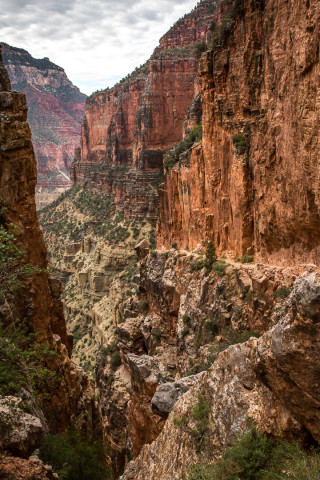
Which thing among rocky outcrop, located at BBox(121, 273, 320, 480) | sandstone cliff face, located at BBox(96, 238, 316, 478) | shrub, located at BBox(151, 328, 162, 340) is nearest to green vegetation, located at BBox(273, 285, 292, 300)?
sandstone cliff face, located at BBox(96, 238, 316, 478)

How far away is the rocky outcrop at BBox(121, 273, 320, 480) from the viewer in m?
6.45

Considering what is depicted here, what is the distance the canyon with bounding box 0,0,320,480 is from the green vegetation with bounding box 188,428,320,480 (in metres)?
0.05

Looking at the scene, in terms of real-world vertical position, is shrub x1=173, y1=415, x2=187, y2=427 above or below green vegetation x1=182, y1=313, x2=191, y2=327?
above

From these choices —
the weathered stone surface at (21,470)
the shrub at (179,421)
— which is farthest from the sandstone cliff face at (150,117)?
the weathered stone surface at (21,470)

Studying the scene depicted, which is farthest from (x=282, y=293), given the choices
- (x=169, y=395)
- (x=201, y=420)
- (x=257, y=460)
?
(x=257, y=460)

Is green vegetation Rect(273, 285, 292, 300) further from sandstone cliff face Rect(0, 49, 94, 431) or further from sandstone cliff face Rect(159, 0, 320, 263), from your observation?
sandstone cliff face Rect(0, 49, 94, 431)

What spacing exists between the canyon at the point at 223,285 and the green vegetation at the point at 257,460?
5 cm

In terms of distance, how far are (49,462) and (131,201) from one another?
5534cm

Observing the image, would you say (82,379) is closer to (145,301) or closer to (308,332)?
(145,301)

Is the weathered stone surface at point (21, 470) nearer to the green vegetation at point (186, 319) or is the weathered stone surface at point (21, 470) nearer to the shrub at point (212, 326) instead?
the shrub at point (212, 326)

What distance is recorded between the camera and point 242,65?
20.5 m

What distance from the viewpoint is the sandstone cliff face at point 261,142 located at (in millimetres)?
13617

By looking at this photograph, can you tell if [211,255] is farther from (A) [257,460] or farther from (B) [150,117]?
(B) [150,117]

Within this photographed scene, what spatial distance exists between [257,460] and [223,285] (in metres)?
13.4
